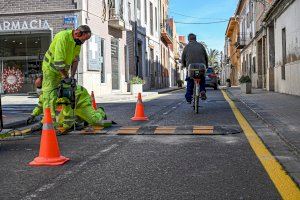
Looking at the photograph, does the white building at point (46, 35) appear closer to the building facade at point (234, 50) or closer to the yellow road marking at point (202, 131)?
the yellow road marking at point (202, 131)

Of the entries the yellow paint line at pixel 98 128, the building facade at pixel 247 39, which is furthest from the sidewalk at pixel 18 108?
the building facade at pixel 247 39

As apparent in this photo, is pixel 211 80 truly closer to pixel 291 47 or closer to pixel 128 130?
pixel 291 47

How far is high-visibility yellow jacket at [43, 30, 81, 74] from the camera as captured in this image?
24.5ft

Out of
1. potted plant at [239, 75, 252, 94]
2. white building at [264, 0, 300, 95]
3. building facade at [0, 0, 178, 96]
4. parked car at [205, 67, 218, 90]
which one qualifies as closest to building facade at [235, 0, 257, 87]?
parked car at [205, 67, 218, 90]

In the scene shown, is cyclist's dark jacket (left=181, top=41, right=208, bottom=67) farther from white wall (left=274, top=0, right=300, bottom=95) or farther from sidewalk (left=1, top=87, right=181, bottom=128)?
white wall (left=274, top=0, right=300, bottom=95)

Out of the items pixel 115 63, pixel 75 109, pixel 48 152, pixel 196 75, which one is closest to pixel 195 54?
pixel 196 75

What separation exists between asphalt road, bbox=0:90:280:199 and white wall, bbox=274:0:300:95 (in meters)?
11.2

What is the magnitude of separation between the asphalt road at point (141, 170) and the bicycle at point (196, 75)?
379cm

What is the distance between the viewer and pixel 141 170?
4809 millimetres

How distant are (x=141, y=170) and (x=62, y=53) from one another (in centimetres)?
335

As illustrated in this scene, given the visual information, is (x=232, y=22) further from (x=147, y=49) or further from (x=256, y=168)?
(x=256, y=168)

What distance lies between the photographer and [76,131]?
7930 millimetres

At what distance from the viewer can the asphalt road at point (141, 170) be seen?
3902mm

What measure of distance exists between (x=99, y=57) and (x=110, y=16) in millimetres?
3586
